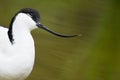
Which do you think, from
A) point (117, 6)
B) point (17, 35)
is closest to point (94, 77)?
point (17, 35)

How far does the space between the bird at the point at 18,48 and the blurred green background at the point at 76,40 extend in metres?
0.61

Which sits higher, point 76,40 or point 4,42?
point 4,42

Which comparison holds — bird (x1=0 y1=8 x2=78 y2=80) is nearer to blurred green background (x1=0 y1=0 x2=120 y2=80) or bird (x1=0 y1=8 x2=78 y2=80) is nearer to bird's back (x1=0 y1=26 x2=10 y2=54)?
bird's back (x1=0 y1=26 x2=10 y2=54)

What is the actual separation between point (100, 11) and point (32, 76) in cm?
133

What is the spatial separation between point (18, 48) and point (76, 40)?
1.16 meters

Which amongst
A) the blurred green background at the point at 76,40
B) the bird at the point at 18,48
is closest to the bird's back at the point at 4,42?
the bird at the point at 18,48

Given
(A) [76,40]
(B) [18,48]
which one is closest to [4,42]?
(B) [18,48]

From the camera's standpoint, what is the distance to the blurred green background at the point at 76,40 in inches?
93.0

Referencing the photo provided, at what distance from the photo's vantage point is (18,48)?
5.35 feet

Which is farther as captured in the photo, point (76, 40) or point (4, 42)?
point (76, 40)

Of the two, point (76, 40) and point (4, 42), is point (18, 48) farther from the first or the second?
A: point (76, 40)

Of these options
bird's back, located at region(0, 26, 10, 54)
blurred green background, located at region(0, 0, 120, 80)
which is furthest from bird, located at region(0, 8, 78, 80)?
blurred green background, located at region(0, 0, 120, 80)

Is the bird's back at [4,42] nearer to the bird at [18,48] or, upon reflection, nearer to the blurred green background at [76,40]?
the bird at [18,48]

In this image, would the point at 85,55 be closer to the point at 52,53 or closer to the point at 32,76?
the point at 52,53
